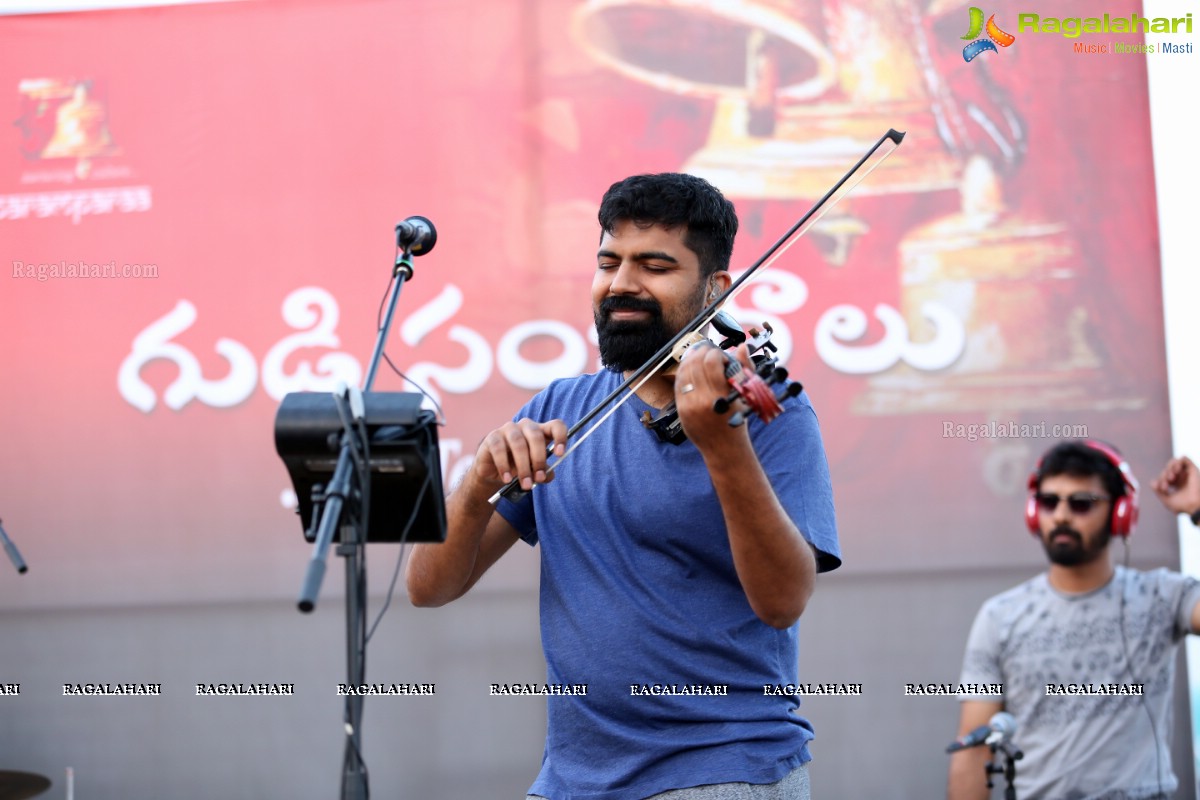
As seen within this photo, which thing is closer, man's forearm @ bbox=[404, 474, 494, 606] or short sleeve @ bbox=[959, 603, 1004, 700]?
man's forearm @ bbox=[404, 474, 494, 606]

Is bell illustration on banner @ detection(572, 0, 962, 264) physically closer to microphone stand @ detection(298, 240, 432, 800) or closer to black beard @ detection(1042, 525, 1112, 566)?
black beard @ detection(1042, 525, 1112, 566)

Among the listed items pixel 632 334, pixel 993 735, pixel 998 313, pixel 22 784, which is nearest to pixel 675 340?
pixel 632 334

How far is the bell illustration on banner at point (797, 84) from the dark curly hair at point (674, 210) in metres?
2.50

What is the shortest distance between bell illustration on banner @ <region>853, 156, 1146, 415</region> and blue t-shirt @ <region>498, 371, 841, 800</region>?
2724mm

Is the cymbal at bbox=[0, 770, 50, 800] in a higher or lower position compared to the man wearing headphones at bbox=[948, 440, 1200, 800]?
lower

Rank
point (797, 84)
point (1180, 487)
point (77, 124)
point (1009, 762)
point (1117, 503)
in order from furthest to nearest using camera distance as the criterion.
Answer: point (77, 124) → point (797, 84) → point (1117, 503) → point (1180, 487) → point (1009, 762)

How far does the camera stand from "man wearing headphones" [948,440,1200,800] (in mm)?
3842

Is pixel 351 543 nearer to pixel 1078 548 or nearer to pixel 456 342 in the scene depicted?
pixel 1078 548

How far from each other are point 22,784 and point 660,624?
137 inches

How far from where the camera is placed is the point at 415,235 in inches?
88.7

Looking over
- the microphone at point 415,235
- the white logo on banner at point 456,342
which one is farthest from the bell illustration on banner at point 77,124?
the microphone at point 415,235

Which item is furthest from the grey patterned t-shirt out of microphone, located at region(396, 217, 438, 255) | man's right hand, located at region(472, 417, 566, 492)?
microphone, located at region(396, 217, 438, 255)

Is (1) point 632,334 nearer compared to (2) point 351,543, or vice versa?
(2) point 351,543

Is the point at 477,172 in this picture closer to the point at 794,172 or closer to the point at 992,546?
the point at 794,172
